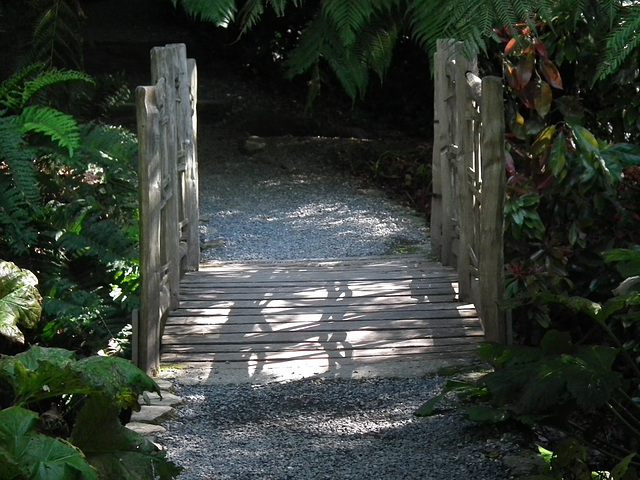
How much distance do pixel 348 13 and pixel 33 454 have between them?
1.56m

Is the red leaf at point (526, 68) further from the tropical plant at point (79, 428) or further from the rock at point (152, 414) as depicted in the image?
the tropical plant at point (79, 428)

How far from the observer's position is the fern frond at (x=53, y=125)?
5.01 m

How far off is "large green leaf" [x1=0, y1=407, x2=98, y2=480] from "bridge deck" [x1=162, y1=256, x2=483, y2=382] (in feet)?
5.90

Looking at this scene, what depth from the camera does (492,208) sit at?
4309 mm

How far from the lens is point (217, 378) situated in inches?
169

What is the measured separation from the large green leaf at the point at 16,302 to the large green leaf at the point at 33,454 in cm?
188

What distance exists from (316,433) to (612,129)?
267 cm

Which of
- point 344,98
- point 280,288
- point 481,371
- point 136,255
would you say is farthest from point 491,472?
point 344,98

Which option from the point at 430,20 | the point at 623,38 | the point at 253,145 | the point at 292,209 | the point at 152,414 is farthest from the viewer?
the point at 253,145

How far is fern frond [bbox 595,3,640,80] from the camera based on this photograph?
49.2 inches

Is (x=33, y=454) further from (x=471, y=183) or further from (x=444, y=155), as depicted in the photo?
(x=444, y=155)

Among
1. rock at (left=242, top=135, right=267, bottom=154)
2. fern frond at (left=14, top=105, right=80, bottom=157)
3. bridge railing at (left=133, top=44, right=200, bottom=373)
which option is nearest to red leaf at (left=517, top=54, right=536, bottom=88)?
bridge railing at (left=133, top=44, right=200, bottom=373)

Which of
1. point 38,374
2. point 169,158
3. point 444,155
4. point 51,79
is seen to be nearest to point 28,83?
point 51,79

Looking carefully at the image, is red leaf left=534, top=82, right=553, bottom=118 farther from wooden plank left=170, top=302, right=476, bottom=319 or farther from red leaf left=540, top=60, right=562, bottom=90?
wooden plank left=170, top=302, right=476, bottom=319
